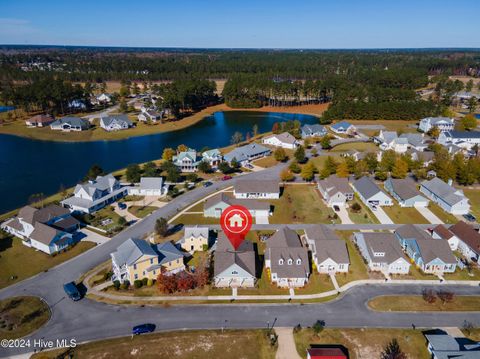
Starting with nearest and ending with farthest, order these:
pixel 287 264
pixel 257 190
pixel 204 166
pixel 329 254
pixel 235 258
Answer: pixel 235 258
pixel 287 264
pixel 329 254
pixel 257 190
pixel 204 166

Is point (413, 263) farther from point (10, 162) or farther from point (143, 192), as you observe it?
point (10, 162)

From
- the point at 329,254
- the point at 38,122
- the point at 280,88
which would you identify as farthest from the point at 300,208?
the point at 38,122

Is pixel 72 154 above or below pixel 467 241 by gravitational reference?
above

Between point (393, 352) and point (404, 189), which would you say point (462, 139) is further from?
point (393, 352)

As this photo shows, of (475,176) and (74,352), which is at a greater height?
(475,176)

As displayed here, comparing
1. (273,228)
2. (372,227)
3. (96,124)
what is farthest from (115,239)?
(96,124)

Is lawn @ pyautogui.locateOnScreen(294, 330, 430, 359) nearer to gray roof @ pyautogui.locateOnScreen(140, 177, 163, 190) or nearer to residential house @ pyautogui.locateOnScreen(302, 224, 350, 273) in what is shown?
residential house @ pyautogui.locateOnScreen(302, 224, 350, 273)

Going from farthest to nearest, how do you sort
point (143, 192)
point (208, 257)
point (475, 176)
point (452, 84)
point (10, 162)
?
point (452, 84) < point (10, 162) < point (475, 176) < point (143, 192) < point (208, 257)

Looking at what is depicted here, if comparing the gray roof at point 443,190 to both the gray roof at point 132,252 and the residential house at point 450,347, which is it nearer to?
the residential house at point 450,347
